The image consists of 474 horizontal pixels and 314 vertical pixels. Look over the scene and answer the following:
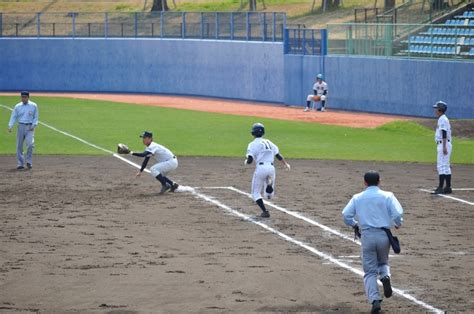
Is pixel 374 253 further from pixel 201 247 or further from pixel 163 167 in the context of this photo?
pixel 163 167

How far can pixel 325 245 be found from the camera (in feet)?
59.6

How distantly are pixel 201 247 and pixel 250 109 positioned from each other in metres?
32.1

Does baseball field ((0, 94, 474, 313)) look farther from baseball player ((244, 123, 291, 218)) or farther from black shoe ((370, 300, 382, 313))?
baseball player ((244, 123, 291, 218))

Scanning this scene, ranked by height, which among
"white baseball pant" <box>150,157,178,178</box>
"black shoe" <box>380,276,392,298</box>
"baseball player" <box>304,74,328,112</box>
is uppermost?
"baseball player" <box>304,74,328,112</box>

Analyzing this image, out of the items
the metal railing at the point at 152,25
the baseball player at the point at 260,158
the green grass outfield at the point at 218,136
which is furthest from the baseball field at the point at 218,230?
the metal railing at the point at 152,25

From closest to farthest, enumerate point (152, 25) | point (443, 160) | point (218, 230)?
point (218, 230) → point (443, 160) → point (152, 25)

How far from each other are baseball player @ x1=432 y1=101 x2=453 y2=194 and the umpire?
9.79 metres

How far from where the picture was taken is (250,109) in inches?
1966

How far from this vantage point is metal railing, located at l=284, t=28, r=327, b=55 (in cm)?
4962

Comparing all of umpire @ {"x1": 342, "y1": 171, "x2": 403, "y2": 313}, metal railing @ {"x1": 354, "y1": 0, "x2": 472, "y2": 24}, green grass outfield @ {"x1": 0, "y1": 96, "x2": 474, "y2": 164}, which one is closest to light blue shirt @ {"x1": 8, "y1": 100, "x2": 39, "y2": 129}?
green grass outfield @ {"x1": 0, "y1": 96, "x2": 474, "y2": 164}

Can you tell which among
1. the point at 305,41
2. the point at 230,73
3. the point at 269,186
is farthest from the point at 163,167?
the point at 230,73

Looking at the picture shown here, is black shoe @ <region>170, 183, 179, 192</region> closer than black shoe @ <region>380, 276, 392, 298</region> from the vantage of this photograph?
No

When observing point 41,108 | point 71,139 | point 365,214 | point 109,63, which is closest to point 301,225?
point 365,214

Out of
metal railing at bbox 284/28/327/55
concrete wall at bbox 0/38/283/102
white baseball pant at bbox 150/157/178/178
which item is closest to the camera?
white baseball pant at bbox 150/157/178/178
